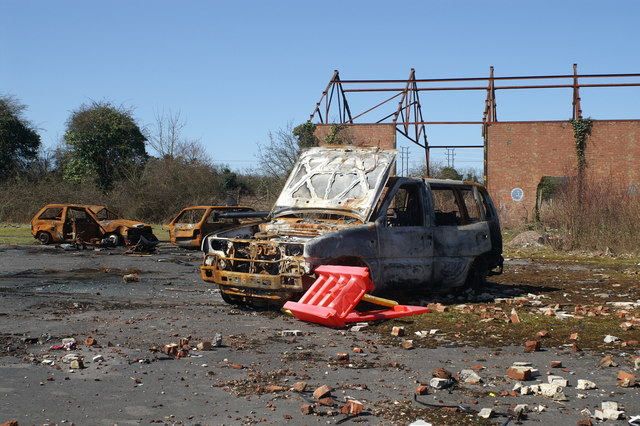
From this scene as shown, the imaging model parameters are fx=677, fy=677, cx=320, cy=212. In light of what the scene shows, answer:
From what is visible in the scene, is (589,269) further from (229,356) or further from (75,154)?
(75,154)

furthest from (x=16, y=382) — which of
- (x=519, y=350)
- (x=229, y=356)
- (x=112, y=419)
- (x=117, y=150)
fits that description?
(x=117, y=150)

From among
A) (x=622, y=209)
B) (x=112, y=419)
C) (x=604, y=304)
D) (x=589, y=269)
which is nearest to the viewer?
(x=112, y=419)

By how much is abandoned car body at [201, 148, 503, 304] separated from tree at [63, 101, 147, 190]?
101 feet

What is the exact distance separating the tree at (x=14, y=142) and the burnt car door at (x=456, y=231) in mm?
35728

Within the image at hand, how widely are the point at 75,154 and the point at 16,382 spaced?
36669mm

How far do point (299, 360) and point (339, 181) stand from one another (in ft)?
13.7

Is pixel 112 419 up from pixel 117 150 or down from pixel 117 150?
down

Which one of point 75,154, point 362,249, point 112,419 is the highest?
point 75,154

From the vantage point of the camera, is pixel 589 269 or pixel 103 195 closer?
pixel 589 269

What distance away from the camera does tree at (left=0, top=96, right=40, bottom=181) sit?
41000 mm

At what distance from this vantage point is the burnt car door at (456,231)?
9.89m

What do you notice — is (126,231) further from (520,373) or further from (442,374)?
(520,373)

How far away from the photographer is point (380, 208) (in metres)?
9.35

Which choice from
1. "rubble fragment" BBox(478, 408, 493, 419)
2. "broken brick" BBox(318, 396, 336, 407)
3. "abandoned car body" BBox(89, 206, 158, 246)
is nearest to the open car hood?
"broken brick" BBox(318, 396, 336, 407)
